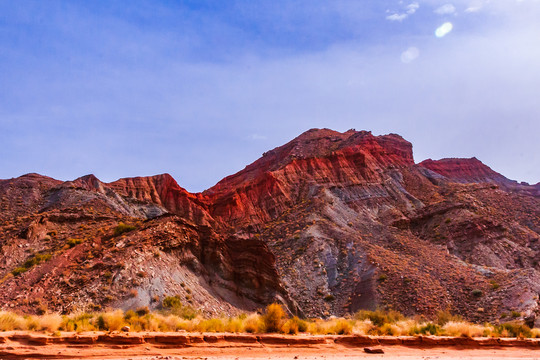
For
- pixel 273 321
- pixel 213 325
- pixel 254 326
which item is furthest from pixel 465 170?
pixel 213 325

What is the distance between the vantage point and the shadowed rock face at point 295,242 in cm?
2549

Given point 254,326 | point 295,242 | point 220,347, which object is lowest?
point 220,347

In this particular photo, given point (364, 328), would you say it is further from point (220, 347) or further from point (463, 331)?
point (220, 347)

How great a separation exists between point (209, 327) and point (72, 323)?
171 inches

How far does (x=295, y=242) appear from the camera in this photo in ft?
154

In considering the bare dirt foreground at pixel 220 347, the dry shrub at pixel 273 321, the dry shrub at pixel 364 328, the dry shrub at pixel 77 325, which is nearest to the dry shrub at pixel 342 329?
the dry shrub at pixel 364 328

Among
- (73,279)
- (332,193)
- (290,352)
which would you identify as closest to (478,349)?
(290,352)

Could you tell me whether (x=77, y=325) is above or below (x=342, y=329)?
above

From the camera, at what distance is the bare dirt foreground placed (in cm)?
1056

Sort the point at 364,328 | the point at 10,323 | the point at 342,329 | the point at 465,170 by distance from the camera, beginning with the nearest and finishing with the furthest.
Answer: the point at 10,323 < the point at 342,329 < the point at 364,328 < the point at 465,170

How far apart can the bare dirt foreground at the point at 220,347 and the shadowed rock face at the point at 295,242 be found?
36.9 ft

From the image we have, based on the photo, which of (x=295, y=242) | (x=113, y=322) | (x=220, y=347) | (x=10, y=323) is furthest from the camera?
(x=295, y=242)

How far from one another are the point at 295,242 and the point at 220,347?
3487 centimetres

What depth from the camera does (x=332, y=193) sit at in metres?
63.8
